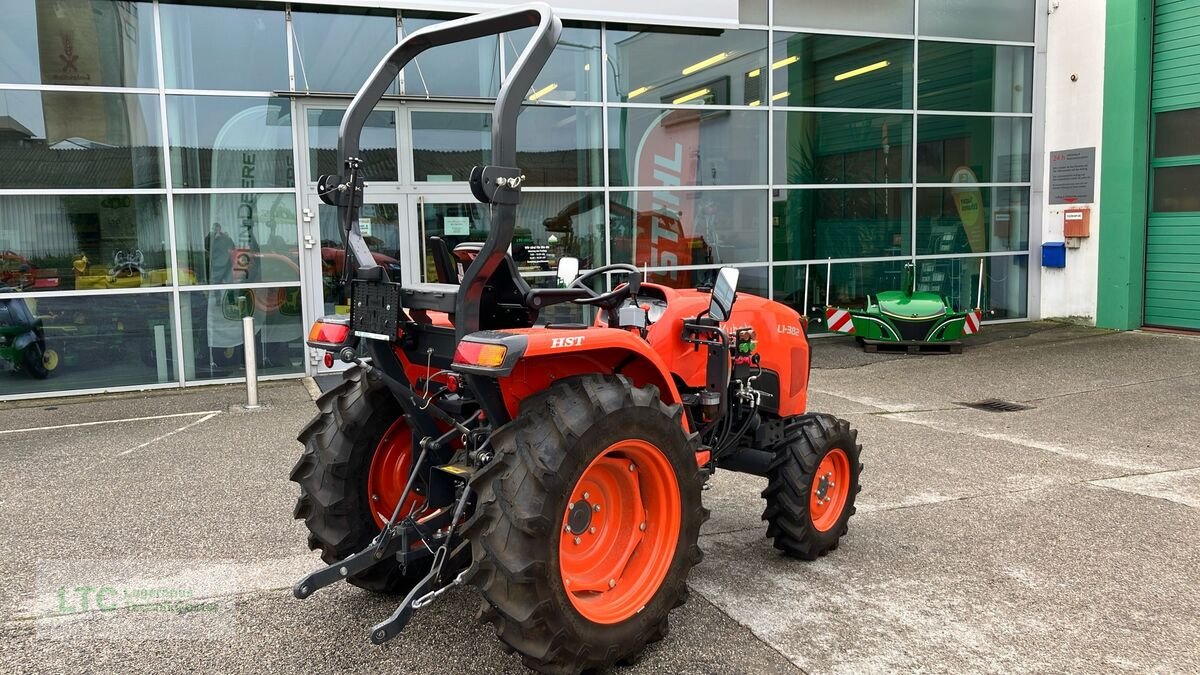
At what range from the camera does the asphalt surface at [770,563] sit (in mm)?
3332

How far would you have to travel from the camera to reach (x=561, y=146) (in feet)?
37.6

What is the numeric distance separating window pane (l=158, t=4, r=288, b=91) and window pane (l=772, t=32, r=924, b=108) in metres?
6.38

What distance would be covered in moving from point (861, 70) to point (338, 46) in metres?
7.60

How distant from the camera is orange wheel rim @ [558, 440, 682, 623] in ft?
10.5

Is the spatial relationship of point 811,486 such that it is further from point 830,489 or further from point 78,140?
point 78,140

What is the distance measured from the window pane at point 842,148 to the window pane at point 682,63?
2.98 feet

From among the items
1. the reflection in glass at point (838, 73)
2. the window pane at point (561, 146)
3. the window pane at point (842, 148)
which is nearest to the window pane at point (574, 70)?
the window pane at point (561, 146)

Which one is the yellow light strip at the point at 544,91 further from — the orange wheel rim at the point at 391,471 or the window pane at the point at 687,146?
the orange wheel rim at the point at 391,471

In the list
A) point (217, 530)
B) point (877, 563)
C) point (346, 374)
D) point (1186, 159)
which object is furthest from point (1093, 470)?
point (1186, 159)

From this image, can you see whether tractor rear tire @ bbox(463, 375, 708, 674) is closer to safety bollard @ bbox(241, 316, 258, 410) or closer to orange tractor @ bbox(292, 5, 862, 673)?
orange tractor @ bbox(292, 5, 862, 673)

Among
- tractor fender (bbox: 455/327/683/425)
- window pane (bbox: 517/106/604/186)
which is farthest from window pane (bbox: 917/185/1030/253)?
tractor fender (bbox: 455/327/683/425)

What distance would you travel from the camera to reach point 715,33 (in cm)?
1213

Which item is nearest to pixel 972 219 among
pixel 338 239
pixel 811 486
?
pixel 338 239

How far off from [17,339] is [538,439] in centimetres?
879
